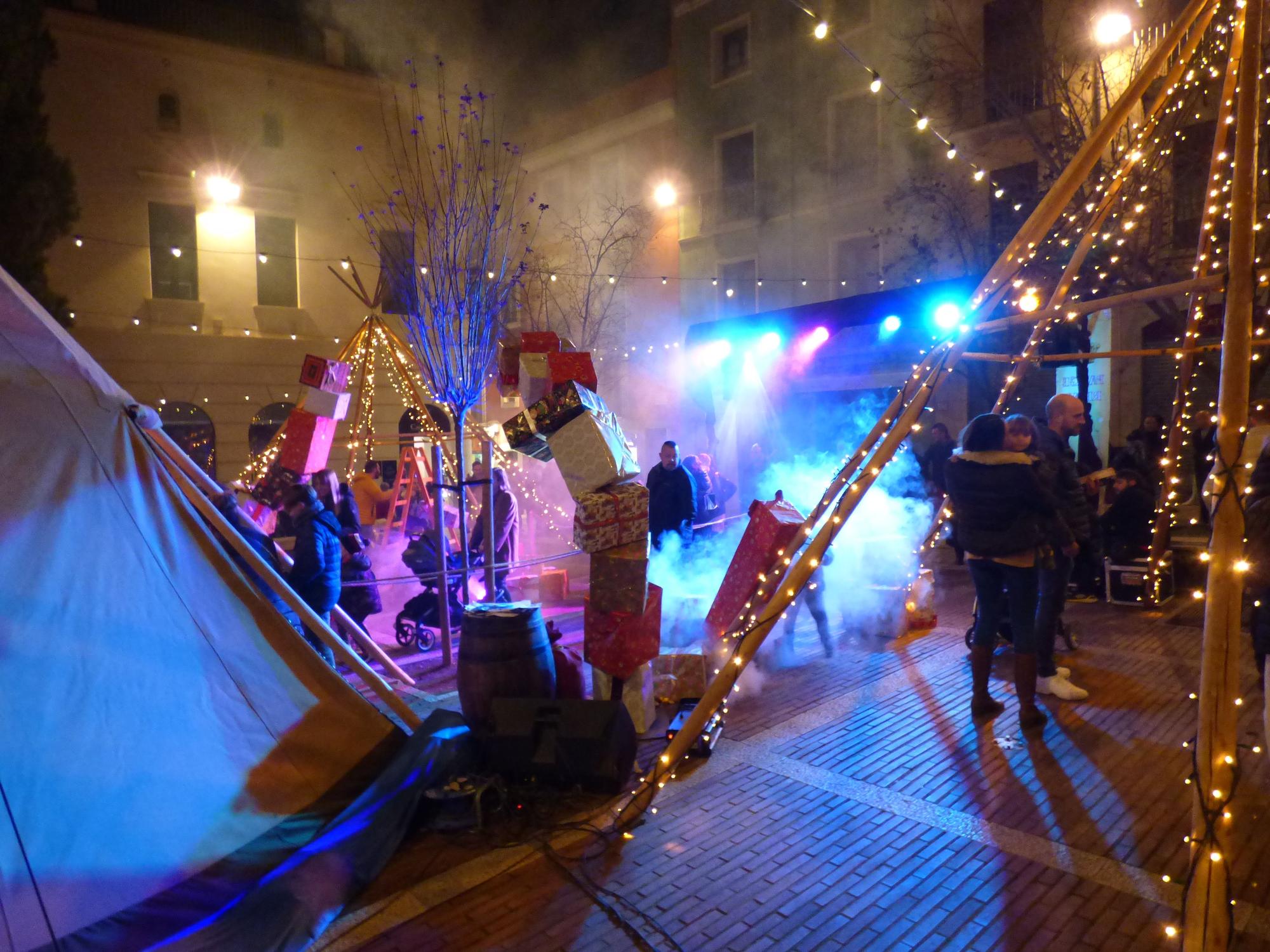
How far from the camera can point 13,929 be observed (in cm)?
271

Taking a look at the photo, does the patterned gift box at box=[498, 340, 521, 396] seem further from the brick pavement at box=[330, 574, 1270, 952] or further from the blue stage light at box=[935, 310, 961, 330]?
the blue stage light at box=[935, 310, 961, 330]

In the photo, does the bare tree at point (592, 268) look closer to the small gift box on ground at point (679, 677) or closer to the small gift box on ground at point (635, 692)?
the small gift box on ground at point (679, 677)

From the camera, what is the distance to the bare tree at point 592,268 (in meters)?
20.5

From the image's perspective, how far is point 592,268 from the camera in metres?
21.2

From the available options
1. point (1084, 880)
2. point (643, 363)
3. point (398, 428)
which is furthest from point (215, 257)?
point (1084, 880)

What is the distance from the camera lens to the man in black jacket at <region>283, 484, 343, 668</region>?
5.63 metres

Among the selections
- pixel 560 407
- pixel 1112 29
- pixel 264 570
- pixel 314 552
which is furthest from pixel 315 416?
pixel 1112 29

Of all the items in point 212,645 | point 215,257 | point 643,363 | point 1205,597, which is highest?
point 215,257

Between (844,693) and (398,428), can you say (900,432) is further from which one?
(398,428)

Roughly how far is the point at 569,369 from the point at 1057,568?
144 inches

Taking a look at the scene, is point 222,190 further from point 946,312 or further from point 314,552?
point 314,552

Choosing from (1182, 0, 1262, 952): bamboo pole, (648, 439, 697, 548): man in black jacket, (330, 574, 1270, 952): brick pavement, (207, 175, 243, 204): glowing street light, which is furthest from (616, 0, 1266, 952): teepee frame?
(207, 175, 243, 204): glowing street light

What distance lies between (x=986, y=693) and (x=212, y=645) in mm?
4610

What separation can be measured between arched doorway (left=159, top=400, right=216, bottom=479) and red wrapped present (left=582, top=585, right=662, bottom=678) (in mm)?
16261
